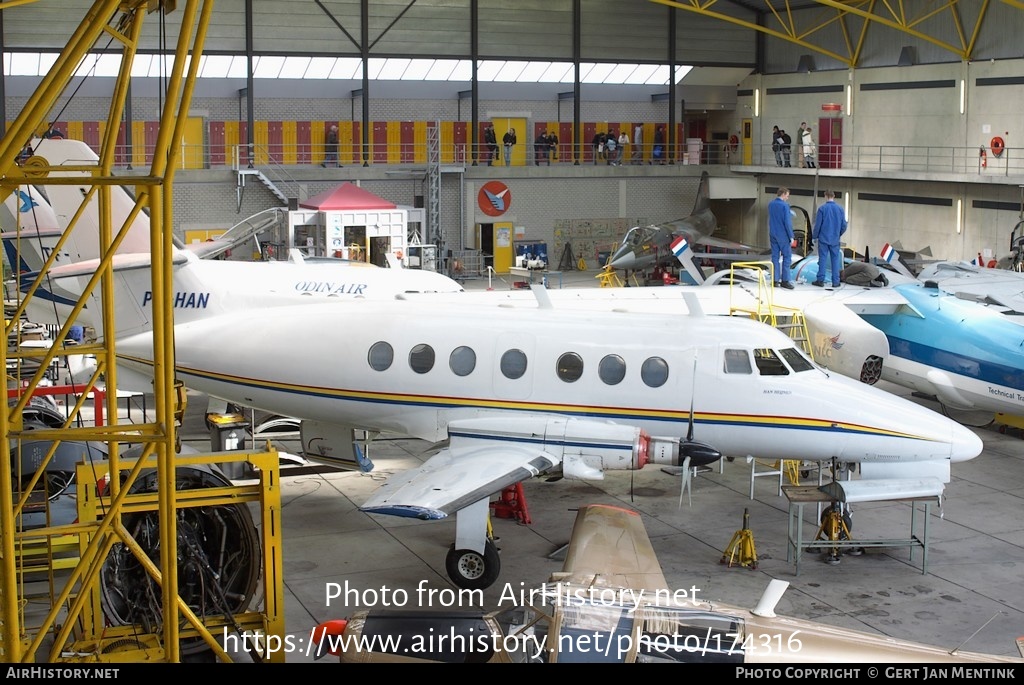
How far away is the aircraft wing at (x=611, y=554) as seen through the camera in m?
12.5

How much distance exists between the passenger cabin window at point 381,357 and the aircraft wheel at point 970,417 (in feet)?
43.3

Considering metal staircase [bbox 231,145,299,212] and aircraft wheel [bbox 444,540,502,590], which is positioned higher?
metal staircase [bbox 231,145,299,212]

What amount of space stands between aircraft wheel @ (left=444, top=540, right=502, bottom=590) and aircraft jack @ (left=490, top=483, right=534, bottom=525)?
2.73 meters

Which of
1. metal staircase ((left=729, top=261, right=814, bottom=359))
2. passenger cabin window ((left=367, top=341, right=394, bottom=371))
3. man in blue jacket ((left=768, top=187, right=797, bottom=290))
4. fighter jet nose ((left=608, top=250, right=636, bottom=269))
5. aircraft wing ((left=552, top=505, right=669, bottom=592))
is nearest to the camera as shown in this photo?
aircraft wing ((left=552, top=505, right=669, bottom=592))

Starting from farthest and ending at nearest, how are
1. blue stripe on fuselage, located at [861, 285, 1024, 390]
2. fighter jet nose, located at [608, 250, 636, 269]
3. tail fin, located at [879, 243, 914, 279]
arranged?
fighter jet nose, located at [608, 250, 636, 269] < tail fin, located at [879, 243, 914, 279] < blue stripe on fuselage, located at [861, 285, 1024, 390]

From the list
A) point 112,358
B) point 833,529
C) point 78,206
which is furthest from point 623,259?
point 112,358

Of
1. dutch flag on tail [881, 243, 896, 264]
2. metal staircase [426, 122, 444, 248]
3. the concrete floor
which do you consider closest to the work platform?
the concrete floor

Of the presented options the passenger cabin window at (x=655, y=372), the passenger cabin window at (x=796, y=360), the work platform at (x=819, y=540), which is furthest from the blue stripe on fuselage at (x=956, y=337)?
the passenger cabin window at (x=655, y=372)

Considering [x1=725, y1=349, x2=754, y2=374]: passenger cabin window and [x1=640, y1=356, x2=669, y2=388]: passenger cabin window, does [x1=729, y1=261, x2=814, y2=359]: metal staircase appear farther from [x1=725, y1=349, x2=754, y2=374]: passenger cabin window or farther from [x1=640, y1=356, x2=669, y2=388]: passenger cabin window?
[x1=640, y1=356, x2=669, y2=388]: passenger cabin window

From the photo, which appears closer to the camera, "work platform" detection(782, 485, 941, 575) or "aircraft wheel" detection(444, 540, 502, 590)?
"aircraft wheel" detection(444, 540, 502, 590)

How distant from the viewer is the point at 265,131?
4781 centimetres

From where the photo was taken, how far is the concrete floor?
46.8ft

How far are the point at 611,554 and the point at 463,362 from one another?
193 inches
